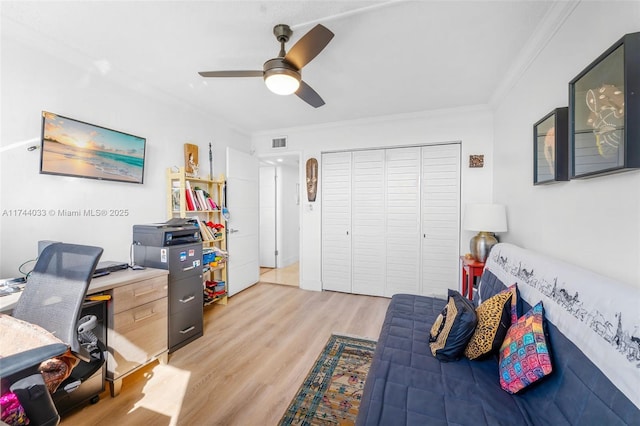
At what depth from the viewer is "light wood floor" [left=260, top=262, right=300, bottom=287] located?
4.34 m

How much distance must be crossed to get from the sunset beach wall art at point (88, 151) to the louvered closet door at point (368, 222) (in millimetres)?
2565

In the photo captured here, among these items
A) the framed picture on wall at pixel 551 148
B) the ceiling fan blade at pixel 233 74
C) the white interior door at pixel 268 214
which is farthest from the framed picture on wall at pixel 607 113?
the white interior door at pixel 268 214

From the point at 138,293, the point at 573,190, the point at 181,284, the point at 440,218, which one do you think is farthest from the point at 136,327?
the point at 440,218

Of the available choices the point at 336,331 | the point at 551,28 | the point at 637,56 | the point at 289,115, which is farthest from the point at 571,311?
the point at 289,115

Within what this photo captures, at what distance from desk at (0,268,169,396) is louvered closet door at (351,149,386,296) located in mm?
2425

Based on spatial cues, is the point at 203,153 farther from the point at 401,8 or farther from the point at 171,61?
the point at 401,8

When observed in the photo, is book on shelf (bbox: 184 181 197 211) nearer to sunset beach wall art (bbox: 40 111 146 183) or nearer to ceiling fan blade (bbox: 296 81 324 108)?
sunset beach wall art (bbox: 40 111 146 183)

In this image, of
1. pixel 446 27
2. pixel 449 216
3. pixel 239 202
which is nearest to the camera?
pixel 446 27

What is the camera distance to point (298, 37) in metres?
1.85

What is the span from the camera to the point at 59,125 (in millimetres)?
1948

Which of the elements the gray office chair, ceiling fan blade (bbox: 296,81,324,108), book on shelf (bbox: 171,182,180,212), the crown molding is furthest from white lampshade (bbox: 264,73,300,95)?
book on shelf (bbox: 171,182,180,212)

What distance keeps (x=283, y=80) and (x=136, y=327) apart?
2008 mm

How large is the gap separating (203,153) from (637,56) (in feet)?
11.8

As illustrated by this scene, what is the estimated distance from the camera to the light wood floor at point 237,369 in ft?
5.16
